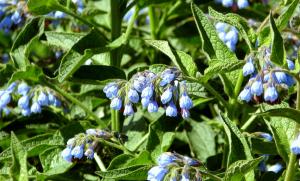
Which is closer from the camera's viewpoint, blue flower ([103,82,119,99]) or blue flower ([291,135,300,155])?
blue flower ([291,135,300,155])

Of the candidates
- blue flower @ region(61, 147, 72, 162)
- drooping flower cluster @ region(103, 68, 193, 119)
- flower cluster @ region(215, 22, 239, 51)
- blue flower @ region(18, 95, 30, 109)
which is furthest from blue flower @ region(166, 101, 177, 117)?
blue flower @ region(18, 95, 30, 109)

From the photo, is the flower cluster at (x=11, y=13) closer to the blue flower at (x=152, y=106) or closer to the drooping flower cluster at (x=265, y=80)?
the blue flower at (x=152, y=106)

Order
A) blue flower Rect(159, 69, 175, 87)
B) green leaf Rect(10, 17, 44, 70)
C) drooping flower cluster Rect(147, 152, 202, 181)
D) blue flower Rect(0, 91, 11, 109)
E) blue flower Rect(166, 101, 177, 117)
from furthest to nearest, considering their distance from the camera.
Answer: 1. blue flower Rect(0, 91, 11, 109)
2. green leaf Rect(10, 17, 44, 70)
3. blue flower Rect(166, 101, 177, 117)
4. blue flower Rect(159, 69, 175, 87)
5. drooping flower cluster Rect(147, 152, 202, 181)

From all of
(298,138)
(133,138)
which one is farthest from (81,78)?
(298,138)

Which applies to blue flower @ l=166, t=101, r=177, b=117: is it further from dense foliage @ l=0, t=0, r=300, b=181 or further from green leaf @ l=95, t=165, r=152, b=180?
green leaf @ l=95, t=165, r=152, b=180

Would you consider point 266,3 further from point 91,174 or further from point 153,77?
point 153,77
